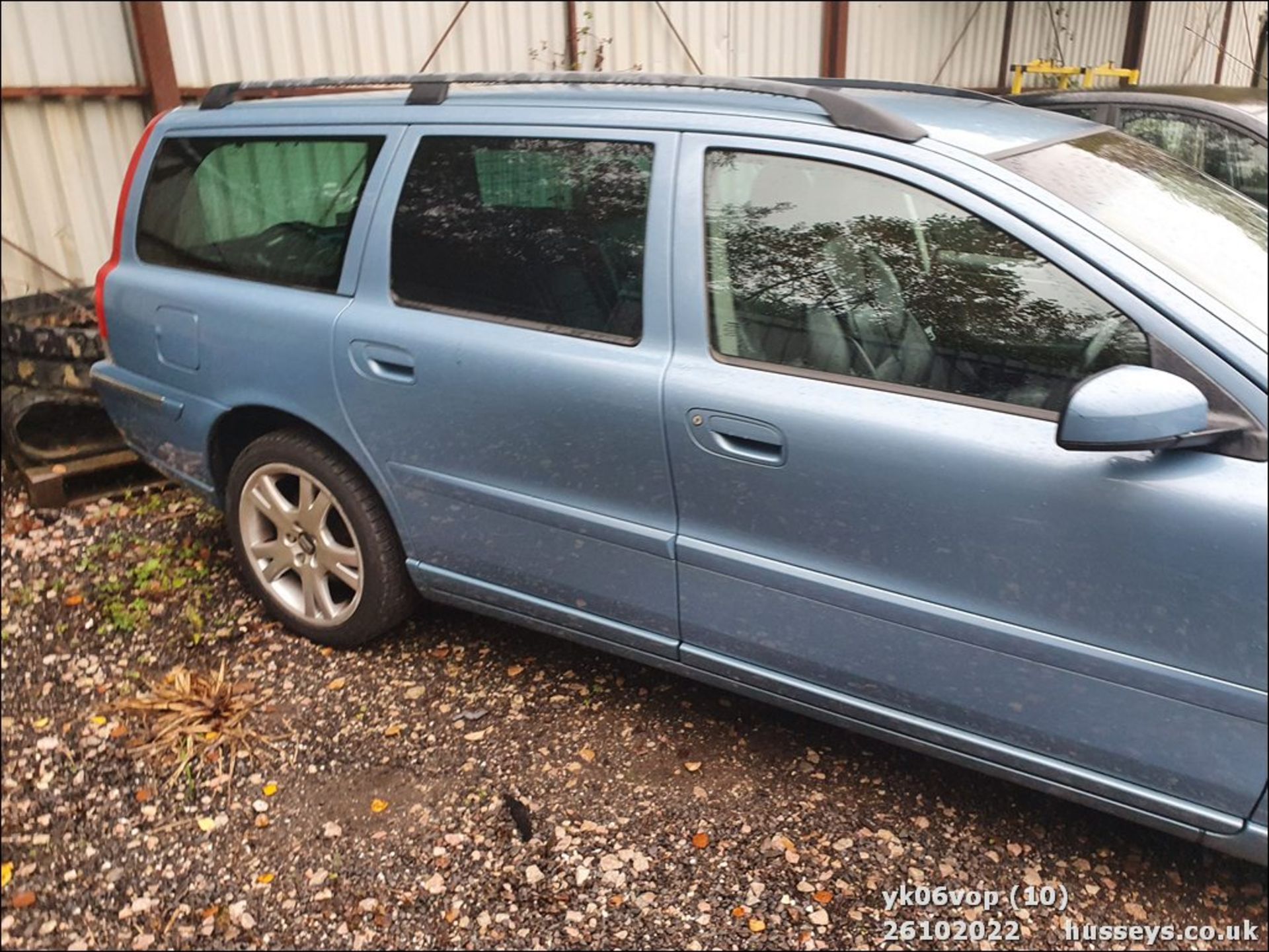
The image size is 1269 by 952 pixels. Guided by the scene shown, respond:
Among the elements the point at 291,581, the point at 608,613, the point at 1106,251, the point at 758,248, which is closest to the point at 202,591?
the point at 291,581

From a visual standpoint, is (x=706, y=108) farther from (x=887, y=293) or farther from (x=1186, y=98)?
(x=1186, y=98)

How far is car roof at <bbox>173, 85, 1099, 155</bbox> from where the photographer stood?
2400mm

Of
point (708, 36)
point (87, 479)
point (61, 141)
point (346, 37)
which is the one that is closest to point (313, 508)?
point (87, 479)

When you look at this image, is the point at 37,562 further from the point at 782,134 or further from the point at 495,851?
the point at 782,134

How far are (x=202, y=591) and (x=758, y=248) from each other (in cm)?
247

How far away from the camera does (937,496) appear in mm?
2146

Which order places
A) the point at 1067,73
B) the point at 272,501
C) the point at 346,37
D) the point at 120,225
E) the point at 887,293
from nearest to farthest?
the point at 887,293 → the point at 272,501 → the point at 120,225 → the point at 346,37 → the point at 1067,73

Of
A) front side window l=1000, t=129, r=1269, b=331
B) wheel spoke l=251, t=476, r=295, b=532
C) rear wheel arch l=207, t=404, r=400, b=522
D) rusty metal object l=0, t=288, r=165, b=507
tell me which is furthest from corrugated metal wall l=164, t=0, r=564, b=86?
front side window l=1000, t=129, r=1269, b=331

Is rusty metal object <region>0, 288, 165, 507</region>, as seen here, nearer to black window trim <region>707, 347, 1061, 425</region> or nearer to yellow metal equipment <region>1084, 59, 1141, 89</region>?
black window trim <region>707, 347, 1061, 425</region>

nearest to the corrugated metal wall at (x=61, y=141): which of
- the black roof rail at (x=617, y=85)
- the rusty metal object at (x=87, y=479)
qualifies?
the rusty metal object at (x=87, y=479)

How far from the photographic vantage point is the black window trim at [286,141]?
9.72 ft

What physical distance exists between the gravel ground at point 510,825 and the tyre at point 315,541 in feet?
0.50

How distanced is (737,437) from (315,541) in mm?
1568

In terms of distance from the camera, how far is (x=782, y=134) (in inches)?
94.0
